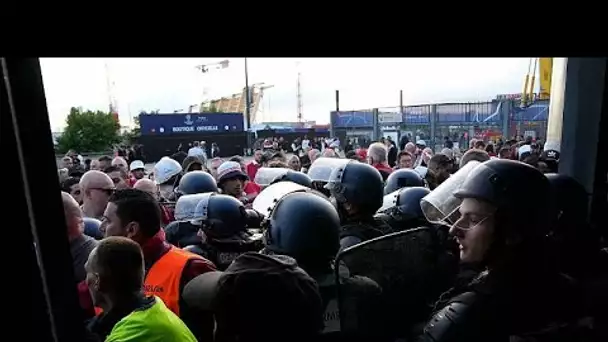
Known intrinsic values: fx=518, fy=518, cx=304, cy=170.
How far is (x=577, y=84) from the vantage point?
1.98 meters

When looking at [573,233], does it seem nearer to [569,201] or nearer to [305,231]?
[569,201]

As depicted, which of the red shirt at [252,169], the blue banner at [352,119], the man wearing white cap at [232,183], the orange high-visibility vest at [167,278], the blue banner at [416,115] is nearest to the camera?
the orange high-visibility vest at [167,278]

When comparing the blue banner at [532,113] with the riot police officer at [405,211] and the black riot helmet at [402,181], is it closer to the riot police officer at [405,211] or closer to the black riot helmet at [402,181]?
the black riot helmet at [402,181]

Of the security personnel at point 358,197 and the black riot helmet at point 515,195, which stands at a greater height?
the black riot helmet at point 515,195

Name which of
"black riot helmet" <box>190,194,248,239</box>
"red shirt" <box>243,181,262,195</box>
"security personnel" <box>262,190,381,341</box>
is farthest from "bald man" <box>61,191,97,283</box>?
"red shirt" <box>243,181,262,195</box>

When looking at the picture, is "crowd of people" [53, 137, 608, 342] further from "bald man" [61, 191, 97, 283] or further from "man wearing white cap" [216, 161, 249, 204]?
"man wearing white cap" [216, 161, 249, 204]

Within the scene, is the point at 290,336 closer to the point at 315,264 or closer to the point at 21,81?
the point at 315,264

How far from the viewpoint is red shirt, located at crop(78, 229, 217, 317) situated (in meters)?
2.55

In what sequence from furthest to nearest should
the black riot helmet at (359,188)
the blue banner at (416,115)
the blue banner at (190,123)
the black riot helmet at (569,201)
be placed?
1. the blue banner at (190,123)
2. the blue banner at (416,115)
3. the black riot helmet at (359,188)
4. the black riot helmet at (569,201)

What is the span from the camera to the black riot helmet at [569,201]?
2.14m

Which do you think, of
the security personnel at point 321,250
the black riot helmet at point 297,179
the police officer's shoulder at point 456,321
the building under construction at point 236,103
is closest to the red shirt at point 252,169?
the black riot helmet at point 297,179

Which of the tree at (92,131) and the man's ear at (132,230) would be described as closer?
the man's ear at (132,230)

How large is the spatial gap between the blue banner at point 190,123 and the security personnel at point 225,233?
22.8 metres
